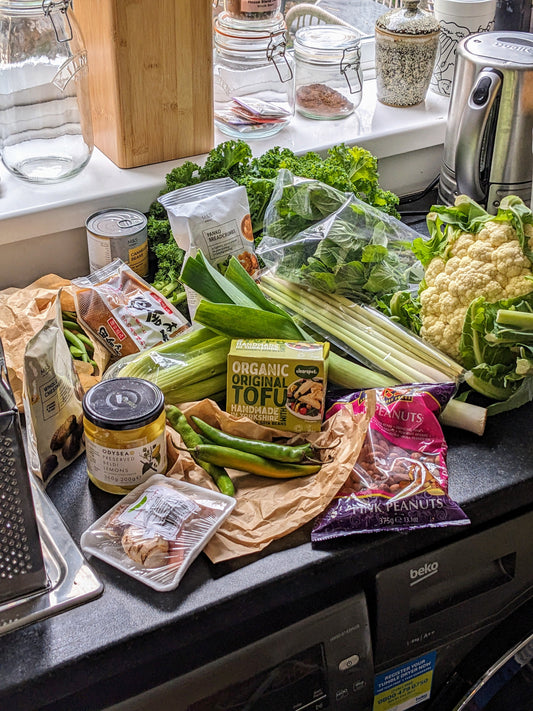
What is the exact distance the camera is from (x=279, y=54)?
1.52 metres

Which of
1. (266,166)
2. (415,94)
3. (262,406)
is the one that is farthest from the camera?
(415,94)

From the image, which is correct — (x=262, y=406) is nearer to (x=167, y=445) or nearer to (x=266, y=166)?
(x=167, y=445)

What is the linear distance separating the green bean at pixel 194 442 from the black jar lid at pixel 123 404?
0.08 metres

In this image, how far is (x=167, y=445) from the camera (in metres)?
1.03

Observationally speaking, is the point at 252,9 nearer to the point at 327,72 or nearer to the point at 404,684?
the point at 327,72

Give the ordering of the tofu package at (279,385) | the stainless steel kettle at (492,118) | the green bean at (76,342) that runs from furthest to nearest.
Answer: the stainless steel kettle at (492,118), the green bean at (76,342), the tofu package at (279,385)

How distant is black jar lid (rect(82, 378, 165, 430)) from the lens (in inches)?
36.2

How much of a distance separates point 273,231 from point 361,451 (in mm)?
430

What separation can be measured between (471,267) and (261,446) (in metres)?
0.39

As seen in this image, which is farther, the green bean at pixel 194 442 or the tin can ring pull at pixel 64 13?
the tin can ring pull at pixel 64 13

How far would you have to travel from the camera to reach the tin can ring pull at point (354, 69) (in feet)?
5.12

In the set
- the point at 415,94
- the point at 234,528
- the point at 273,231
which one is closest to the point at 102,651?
the point at 234,528

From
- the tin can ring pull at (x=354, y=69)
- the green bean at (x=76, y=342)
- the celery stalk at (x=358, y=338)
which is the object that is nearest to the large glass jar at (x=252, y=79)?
the tin can ring pull at (x=354, y=69)

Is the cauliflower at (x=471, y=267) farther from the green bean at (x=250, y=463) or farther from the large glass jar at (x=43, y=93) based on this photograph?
the large glass jar at (x=43, y=93)
